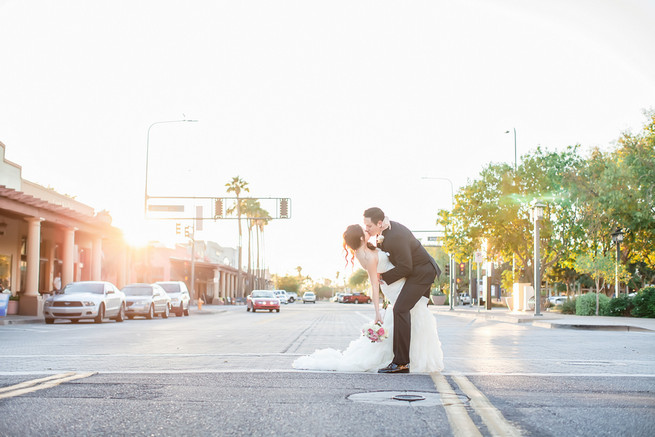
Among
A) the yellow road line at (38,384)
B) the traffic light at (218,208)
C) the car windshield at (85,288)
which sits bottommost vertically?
the yellow road line at (38,384)

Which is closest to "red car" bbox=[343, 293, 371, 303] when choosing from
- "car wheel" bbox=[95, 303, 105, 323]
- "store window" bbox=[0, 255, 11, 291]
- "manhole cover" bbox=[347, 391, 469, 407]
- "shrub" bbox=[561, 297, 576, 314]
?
"shrub" bbox=[561, 297, 576, 314]

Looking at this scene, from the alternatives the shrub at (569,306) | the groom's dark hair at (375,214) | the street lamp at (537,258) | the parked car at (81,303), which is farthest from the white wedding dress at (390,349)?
the shrub at (569,306)

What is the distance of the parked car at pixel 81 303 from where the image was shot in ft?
82.1

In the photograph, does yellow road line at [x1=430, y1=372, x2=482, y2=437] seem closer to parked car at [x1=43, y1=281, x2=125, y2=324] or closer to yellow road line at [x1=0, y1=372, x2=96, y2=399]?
yellow road line at [x1=0, y1=372, x2=96, y2=399]

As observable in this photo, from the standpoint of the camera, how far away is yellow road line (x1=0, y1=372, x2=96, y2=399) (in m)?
6.04

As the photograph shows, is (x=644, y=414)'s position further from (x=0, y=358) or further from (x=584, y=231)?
(x=584, y=231)

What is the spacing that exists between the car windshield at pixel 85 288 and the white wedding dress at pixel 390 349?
1955 cm

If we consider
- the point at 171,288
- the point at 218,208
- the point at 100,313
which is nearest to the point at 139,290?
the point at 171,288

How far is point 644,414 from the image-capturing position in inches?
201

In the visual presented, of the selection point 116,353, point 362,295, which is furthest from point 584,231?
point 362,295

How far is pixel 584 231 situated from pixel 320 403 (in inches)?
1155

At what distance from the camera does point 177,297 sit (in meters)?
35.8

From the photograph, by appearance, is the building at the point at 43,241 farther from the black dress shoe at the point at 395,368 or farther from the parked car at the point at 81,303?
the black dress shoe at the point at 395,368

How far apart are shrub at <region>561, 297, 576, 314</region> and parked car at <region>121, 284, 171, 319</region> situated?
19.4m
